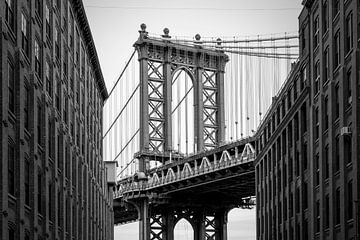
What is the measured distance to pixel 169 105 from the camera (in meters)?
162

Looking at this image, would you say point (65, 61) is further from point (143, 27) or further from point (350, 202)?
point (143, 27)

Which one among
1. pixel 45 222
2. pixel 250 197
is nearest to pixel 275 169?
pixel 45 222

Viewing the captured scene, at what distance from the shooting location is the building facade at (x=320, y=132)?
56625 mm

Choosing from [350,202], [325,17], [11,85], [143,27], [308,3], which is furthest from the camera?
[143,27]

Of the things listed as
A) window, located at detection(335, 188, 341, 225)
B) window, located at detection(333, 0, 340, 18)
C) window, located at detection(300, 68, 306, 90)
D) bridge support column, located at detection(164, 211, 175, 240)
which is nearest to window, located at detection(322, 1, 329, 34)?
window, located at detection(333, 0, 340, 18)

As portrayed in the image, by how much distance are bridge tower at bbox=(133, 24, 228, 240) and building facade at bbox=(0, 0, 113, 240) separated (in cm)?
6494

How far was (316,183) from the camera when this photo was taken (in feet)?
221

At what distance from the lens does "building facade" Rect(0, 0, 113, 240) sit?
42.2m

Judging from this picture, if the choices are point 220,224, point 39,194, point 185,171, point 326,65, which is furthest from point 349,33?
point 220,224

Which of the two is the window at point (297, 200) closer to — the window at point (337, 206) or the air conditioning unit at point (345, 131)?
the window at point (337, 206)

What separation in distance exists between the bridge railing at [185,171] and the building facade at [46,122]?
3961 centimetres

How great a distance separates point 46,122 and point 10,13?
11173 mm

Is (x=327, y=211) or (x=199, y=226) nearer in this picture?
(x=327, y=211)

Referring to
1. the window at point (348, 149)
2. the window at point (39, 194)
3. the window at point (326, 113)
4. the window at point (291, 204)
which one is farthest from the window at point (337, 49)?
the window at point (291, 204)
